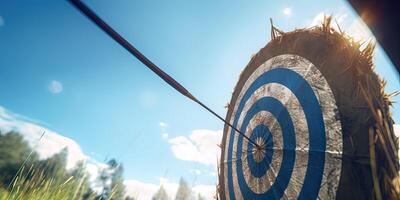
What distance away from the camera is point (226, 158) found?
2963 millimetres

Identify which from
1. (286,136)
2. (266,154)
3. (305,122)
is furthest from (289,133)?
(266,154)

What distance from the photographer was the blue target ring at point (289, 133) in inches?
69.2

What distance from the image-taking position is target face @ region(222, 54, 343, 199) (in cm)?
171

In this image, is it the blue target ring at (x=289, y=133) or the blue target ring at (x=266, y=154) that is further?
the blue target ring at (x=266, y=154)

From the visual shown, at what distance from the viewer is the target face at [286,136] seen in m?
1.71

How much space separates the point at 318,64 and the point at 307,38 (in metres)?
0.26

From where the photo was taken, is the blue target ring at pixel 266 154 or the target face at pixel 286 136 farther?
the blue target ring at pixel 266 154

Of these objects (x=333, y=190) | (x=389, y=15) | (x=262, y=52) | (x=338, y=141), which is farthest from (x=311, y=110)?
(x=389, y=15)

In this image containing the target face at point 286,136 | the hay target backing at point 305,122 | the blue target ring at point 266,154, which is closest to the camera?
the hay target backing at point 305,122

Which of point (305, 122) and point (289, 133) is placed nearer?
point (305, 122)

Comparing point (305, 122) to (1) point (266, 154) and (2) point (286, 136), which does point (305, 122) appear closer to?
(2) point (286, 136)

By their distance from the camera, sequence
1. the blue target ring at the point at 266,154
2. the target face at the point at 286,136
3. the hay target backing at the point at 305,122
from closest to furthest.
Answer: the hay target backing at the point at 305,122 < the target face at the point at 286,136 < the blue target ring at the point at 266,154

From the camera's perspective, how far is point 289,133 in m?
2.04

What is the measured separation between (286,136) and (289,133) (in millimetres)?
41
